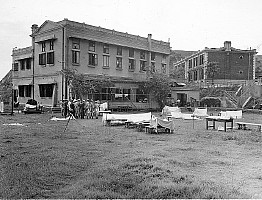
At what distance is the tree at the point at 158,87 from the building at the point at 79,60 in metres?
0.93

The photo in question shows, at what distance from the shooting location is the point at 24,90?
38219mm

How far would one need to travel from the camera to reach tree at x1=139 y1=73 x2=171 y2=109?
3812 cm

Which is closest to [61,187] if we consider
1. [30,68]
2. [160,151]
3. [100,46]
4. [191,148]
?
[160,151]

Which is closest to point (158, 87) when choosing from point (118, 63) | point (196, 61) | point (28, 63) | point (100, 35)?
point (118, 63)

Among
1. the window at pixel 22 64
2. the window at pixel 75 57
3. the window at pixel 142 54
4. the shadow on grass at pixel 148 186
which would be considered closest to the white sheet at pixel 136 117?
the shadow on grass at pixel 148 186

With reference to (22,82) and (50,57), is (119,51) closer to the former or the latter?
(50,57)

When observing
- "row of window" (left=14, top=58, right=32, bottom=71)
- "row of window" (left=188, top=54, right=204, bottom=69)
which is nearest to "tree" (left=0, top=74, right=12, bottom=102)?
"row of window" (left=14, top=58, right=32, bottom=71)

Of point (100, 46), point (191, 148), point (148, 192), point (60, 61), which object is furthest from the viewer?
point (100, 46)

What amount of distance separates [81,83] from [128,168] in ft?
78.1

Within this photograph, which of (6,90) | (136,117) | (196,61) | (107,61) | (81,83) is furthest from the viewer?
(196,61)

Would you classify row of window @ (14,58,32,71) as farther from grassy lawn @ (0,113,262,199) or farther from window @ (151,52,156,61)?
grassy lawn @ (0,113,262,199)

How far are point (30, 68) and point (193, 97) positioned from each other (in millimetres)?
19390

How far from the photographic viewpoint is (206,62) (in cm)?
5716

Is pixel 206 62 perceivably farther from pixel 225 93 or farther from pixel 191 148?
pixel 191 148
